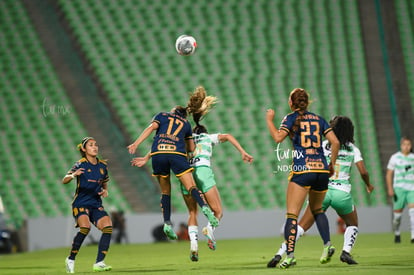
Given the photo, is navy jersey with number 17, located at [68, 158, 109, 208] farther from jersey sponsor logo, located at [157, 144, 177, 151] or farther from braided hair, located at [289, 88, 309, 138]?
braided hair, located at [289, 88, 309, 138]

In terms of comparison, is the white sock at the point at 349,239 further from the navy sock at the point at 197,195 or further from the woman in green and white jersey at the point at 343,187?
the navy sock at the point at 197,195

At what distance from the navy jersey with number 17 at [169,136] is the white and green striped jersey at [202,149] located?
0.58 metres

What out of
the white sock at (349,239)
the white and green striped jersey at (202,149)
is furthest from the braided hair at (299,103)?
the white and green striped jersey at (202,149)

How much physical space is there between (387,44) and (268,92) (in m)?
4.59

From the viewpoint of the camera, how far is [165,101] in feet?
74.7

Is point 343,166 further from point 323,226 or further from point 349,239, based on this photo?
point 323,226

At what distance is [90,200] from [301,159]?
9.13 feet

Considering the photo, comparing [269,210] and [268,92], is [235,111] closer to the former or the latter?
[268,92]

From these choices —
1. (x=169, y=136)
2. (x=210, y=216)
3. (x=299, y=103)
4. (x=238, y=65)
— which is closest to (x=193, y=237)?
(x=210, y=216)

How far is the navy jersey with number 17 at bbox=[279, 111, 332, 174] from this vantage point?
26.0ft

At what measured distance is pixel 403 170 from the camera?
14.0 m

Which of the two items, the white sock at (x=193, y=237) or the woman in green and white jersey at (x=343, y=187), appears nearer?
the woman in green and white jersey at (x=343, y=187)

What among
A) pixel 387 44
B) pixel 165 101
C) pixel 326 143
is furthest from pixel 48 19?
pixel 326 143

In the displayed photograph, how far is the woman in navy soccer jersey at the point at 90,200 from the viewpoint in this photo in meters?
9.02
